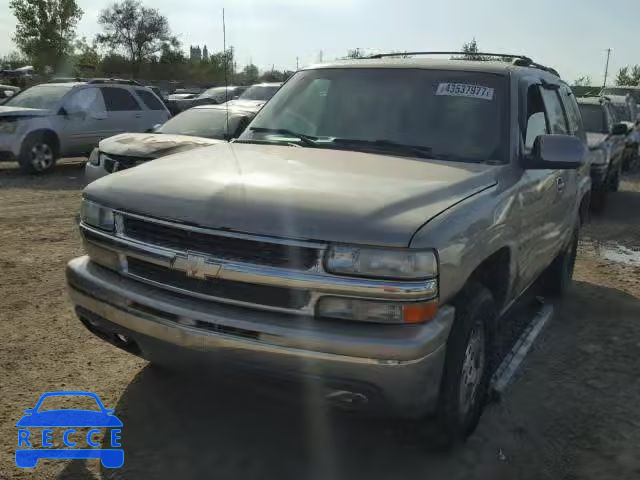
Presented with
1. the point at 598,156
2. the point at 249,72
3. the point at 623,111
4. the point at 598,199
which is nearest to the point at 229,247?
the point at 598,156

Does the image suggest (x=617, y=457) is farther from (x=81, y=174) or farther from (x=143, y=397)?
(x=81, y=174)

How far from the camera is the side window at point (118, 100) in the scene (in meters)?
13.6

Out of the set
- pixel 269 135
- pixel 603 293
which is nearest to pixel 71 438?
pixel 269 135

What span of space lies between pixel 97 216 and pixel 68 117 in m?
10.5

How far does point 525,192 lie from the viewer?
3.71 meters

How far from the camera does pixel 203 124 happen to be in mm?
9133

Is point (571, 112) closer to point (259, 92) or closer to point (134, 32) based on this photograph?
point (259, 92)

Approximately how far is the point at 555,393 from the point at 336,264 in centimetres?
209

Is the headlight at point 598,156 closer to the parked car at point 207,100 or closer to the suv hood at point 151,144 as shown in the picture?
the suv hood at point 151,144

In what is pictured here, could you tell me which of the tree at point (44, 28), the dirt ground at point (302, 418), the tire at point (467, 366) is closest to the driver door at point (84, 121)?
the dirt ground at point (302, 418)

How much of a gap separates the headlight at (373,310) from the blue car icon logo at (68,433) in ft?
4.35

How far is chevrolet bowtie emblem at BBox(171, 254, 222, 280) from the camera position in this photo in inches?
106

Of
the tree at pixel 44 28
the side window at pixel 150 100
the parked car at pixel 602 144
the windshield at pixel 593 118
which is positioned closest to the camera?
the parked car at pixel 602 144

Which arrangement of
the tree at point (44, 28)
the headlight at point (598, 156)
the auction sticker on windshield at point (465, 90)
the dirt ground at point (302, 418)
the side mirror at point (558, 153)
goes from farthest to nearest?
the tree at point (44, 28) < the headlight at point (598, 156) < the auction sticker on windshield at point (465, 90) < the side mirror at point (558, 153) < the dirt ground at point (302, 418)
